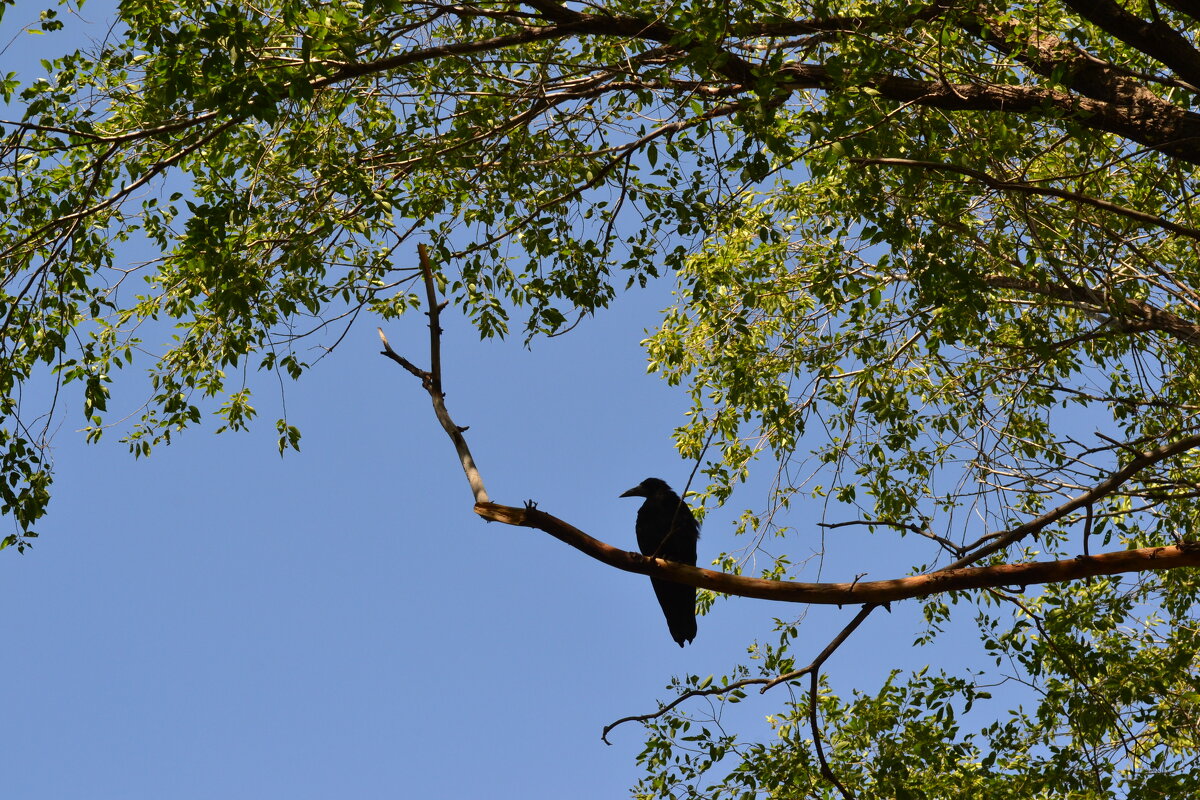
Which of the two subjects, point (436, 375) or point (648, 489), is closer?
point (436, 375)

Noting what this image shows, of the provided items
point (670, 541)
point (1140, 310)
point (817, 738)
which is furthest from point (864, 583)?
point (670, 541)

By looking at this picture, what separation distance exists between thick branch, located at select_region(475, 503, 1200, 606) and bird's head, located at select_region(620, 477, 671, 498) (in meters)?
4.39

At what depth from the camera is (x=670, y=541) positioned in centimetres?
855

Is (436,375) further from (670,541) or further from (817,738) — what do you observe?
(670,541)

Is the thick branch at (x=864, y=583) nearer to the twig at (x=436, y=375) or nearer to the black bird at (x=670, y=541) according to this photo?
the twig at (x=436, y=375)

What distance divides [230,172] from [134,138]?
2.67 feet

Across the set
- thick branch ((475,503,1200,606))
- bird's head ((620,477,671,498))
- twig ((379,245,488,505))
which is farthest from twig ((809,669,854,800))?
bird's head ((620,477,671,498))

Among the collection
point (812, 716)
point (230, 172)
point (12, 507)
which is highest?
point (230, 172)

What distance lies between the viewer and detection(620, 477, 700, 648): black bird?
788cm

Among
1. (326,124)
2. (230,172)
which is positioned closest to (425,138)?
(326,124)

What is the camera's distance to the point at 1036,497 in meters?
7.51

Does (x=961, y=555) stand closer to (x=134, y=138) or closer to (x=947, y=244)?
(x=947, y=244)

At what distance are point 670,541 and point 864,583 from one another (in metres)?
3.92

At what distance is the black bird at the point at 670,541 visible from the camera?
7.88m
